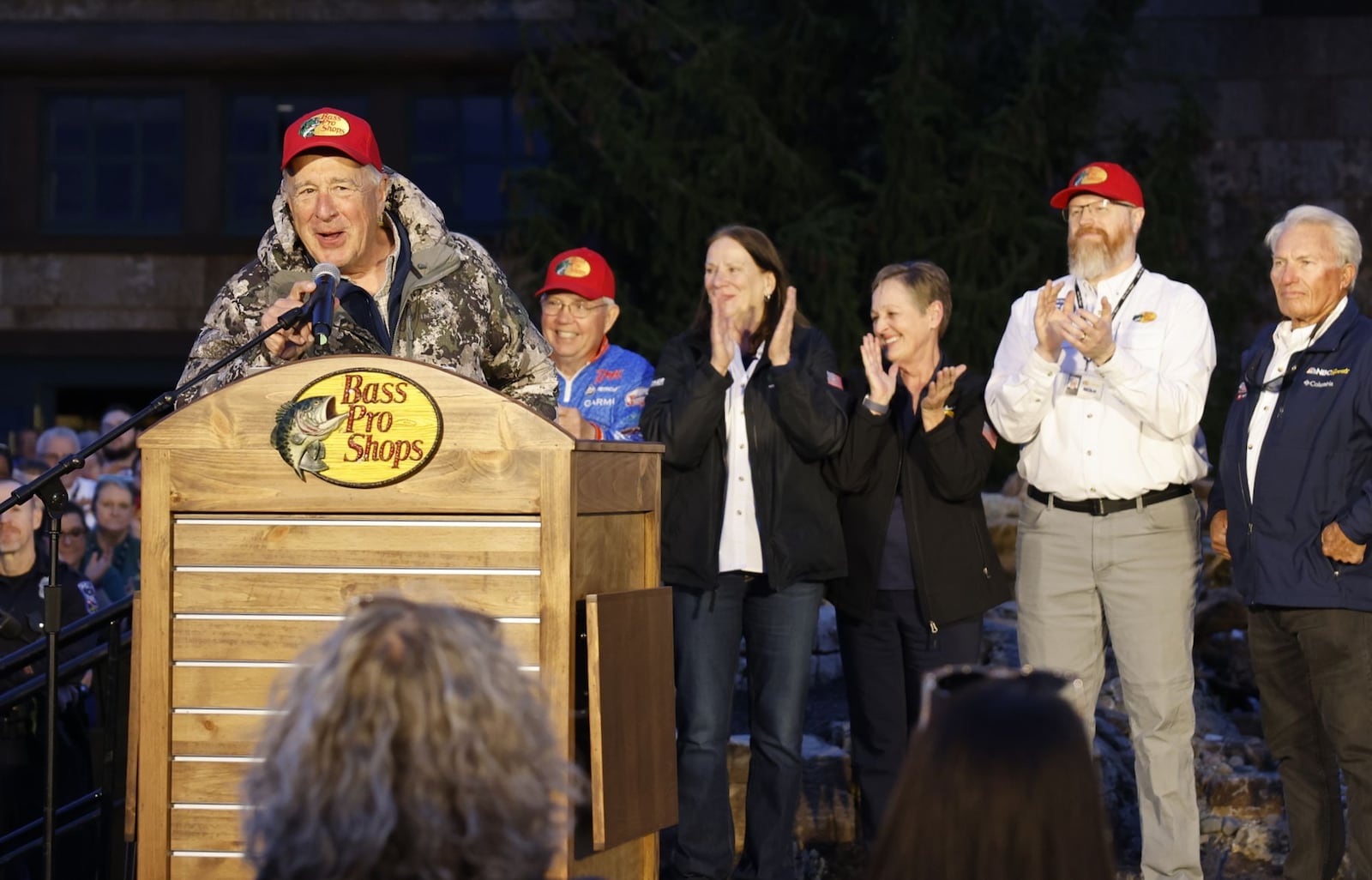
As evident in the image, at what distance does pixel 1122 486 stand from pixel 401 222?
2430 mm

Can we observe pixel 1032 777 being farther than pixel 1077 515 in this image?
No

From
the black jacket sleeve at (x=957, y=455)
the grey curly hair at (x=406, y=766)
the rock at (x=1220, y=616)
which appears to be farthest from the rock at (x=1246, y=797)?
the grey curly hair at (x=406, y=766)

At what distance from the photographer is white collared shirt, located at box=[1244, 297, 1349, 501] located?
543 cm

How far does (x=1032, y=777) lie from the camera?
6.44 ft

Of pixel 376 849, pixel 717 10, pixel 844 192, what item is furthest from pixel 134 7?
pixel 376 849

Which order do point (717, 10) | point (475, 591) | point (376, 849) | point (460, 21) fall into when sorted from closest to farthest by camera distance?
point (376, 849)
point (475, 591)
point (717, 10)
point (460, 21)

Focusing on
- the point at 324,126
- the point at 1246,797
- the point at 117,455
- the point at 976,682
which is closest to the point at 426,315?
the point at 324,126

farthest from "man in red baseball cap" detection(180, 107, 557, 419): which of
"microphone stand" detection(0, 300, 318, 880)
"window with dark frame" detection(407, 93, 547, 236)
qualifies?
"window with dark frame" detection(407, 93, 547, 236)

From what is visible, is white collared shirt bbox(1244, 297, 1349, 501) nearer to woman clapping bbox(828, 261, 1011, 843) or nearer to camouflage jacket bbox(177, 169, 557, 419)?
woman clapping bbox(828, 261, 1011, 843)

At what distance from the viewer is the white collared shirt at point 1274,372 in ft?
17.8

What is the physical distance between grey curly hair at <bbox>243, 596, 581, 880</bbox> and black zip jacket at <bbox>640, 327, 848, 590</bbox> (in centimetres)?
363

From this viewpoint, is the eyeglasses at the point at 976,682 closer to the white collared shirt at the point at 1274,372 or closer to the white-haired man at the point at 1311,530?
the white-haired man at the point at 1311,530

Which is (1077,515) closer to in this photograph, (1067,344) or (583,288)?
(1067,344)

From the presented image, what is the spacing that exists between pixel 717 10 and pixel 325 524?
8.83 metres
